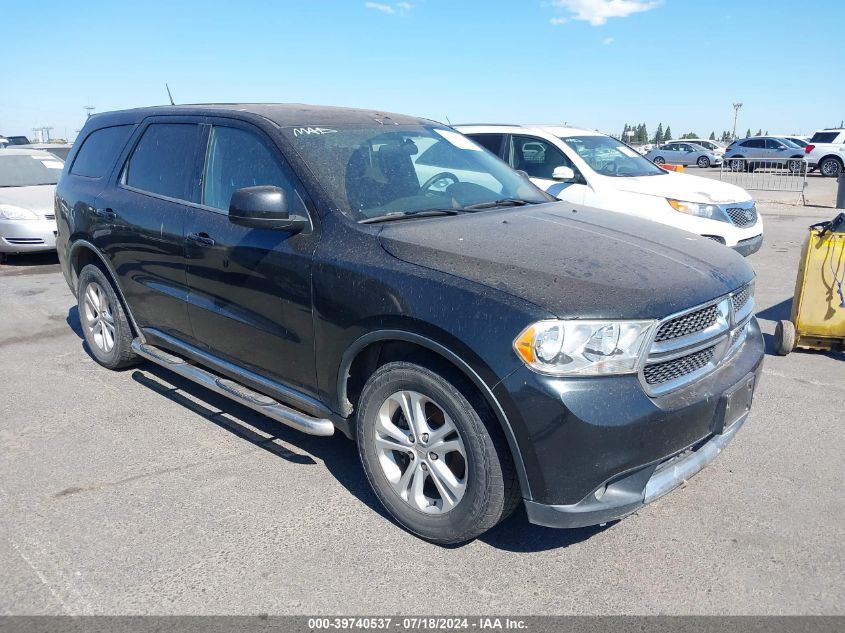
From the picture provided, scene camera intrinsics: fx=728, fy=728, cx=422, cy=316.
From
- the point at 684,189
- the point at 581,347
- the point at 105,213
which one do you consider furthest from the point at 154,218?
the point at 684,189

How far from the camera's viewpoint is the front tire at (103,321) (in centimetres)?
514

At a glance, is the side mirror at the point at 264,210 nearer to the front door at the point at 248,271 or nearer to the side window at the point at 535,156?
the front door at the point at 248,271

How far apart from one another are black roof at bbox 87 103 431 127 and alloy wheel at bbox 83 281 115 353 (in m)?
1.30

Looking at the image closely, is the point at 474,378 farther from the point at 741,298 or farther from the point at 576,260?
the point at 741,298

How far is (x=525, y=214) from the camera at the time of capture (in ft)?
12.9

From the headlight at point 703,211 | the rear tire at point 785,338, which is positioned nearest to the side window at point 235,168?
the rear tire at point 785,338

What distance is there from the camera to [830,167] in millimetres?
28594

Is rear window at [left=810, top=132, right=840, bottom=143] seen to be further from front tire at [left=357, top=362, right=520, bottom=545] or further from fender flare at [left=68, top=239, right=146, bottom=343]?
front tire at [left=357, top=362, right=520, bottom=545]

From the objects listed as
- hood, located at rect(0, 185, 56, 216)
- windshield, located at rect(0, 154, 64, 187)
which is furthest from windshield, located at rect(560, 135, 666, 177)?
windshield, located at rect(0, 154, 64, 187)

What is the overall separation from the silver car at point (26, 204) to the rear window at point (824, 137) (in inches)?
1124

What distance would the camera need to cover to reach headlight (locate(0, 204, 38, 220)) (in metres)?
10.0

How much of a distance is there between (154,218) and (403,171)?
5.26 feet

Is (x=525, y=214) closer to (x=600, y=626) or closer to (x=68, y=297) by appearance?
(x=600, y=626)

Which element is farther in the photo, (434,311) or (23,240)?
(23,240)
